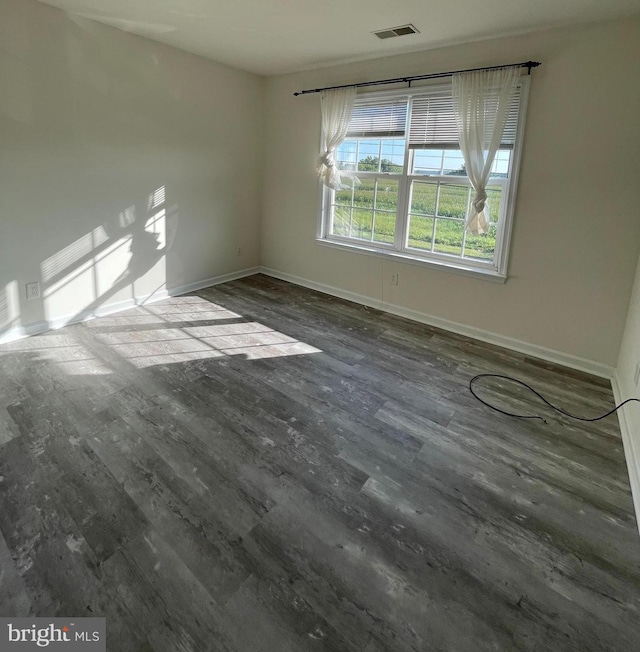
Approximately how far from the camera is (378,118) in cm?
394

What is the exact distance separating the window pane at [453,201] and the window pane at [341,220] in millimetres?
1072

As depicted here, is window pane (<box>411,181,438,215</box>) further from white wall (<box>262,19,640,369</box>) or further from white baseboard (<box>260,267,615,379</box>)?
white baseboard (<box>260,267,615,379</box>)

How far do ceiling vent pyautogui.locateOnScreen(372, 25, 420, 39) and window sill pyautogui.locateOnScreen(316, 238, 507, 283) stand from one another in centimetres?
181

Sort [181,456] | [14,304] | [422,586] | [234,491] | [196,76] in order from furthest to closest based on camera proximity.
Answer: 1. [196,76]
2. [14,304]
3. [181,456]
4. [234,491]
5. [422,586]

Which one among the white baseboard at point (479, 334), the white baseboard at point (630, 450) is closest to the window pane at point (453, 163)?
the white baseboard at point (479, 334)

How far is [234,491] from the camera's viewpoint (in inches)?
72.5

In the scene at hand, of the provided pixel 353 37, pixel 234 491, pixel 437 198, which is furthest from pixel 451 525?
pixel 353 37

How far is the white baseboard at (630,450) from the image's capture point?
1.90 meters

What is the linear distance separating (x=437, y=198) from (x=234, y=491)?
10.1 feet

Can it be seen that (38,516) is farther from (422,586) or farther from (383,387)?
(383,387)

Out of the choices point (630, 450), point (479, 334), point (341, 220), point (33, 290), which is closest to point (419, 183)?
point (341, 220)

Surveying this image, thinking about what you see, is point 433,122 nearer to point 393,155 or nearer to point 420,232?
point 393,155

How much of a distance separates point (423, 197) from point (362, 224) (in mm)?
755

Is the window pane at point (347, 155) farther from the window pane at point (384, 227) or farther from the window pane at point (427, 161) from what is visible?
the window pane at point (427, 161)
